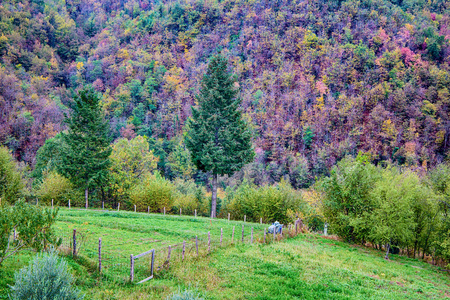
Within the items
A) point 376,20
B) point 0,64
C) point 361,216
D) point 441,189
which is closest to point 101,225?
point 361,216

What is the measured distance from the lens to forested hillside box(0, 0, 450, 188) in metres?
114

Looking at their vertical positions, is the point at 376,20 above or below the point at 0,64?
above

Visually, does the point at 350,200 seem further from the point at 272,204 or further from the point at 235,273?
the point at 235,273

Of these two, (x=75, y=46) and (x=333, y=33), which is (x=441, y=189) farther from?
(x=75, y=46)

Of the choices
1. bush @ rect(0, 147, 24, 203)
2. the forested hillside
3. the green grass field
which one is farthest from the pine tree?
the forested hillside

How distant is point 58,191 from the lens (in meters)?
37.8

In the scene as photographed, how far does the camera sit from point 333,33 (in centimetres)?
17462

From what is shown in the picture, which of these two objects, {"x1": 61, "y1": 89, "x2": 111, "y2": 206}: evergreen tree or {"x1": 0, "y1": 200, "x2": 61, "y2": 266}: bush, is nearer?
{"x1": 0, "y1": 200, "x2": 61, "y2": 266}: bush

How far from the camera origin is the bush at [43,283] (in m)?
6.51

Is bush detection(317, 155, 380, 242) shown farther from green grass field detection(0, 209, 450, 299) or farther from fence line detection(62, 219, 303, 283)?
fence line detection(62, 219, 303, 283)

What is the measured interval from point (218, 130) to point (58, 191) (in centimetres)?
2280

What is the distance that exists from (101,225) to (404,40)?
190 meters

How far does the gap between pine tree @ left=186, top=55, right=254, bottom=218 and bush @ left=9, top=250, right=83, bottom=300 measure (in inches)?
1061

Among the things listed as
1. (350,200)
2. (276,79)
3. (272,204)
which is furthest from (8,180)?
(276,79)
